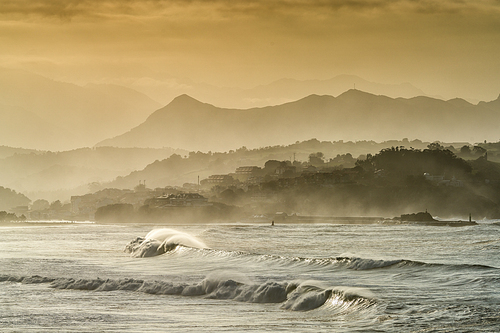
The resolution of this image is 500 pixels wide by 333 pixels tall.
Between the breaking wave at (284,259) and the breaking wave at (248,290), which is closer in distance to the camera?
the breaking wave at (248,290)

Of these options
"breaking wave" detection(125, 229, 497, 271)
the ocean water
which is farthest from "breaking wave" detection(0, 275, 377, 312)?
"breaking wave" detection(125, 229, 497, 271)

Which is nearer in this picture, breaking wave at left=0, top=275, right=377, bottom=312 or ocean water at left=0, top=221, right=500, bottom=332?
ocean water at left=0, top=221, right=500, bottom=332

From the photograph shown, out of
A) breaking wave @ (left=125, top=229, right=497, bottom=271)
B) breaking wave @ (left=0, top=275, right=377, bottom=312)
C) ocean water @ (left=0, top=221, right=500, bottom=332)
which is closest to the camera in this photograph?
ocean water @ (left=0, top=221, right=500, bottom=332)

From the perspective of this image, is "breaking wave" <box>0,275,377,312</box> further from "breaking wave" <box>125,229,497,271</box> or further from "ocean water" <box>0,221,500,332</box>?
"breaking wave" <box>125,229,497,271</box>

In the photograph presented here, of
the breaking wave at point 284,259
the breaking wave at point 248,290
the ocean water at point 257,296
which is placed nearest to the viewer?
the ocean water at point 257,296

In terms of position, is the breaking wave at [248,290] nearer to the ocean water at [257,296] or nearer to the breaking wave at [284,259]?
the ocean water at [257,296]

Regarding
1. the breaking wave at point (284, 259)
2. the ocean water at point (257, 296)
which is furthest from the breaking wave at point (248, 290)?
the breaking wave at point (284, 259)

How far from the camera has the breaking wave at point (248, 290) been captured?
16.7 metres

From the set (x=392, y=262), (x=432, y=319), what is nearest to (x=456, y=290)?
(x=432, y=319)

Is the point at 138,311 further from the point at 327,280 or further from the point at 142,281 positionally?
the point at 327,280

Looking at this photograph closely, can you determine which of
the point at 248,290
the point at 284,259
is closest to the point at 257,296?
the point at 248,290

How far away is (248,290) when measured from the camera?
63.5 ft

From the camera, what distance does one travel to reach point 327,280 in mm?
20750

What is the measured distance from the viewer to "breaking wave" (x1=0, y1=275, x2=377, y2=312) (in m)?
16.7
